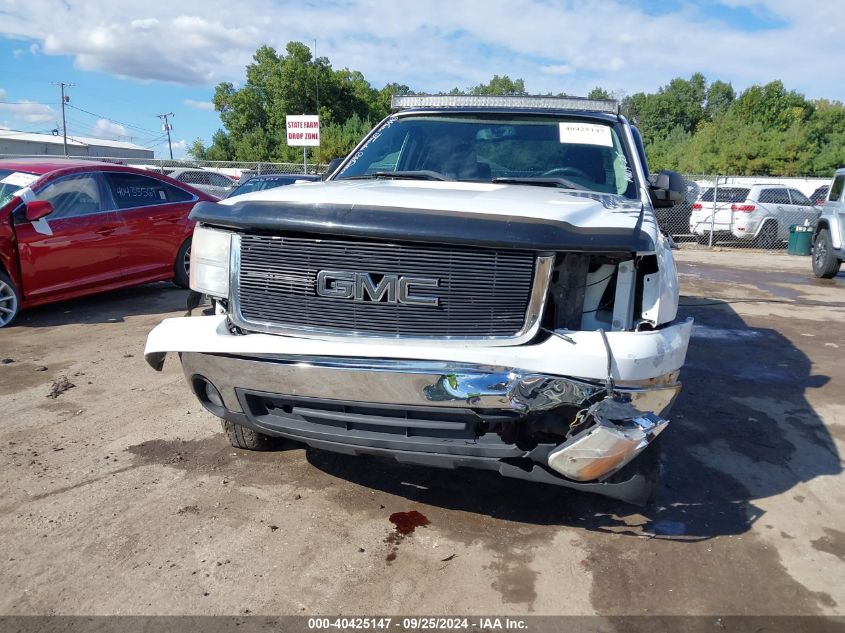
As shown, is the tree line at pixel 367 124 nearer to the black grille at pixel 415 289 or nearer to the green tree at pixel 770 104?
the green tree at pixel 770 104

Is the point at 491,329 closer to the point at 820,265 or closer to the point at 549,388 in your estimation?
the point at 549,388

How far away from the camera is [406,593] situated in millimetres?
2484

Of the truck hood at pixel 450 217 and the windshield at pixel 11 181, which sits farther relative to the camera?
the windshield at pixel 11 181

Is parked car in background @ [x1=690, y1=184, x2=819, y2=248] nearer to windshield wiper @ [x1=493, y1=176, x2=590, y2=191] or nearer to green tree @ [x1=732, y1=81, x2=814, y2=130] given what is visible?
windshield wiper @ [x1=493, y1=176, x2=590, y2=191]

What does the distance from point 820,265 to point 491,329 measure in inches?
460

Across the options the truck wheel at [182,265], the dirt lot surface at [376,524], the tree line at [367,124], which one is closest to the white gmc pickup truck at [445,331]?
the dirt lot surface at [376,524]

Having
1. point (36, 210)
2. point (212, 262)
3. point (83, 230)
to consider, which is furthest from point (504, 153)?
point (83, 230)

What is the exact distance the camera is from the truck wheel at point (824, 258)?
37.6 ft

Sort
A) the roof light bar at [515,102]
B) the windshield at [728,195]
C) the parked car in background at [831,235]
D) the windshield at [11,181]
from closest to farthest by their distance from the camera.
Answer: the roof light bar at [515,102]
the windshield at [11,181]
the parked car in background at [831,235]
the windshield at [728,195]

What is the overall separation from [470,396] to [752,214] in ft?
53.3

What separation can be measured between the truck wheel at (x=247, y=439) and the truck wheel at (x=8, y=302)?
13.4 ft

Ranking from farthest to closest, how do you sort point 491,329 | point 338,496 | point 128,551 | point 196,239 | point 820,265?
point 820,265 < point 338,496 < point 196,239 < point 128,551 < point 491,329

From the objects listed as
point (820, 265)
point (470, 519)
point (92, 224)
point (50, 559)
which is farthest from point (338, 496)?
point (820, 265)

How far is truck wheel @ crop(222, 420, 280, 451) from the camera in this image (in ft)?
11.7
